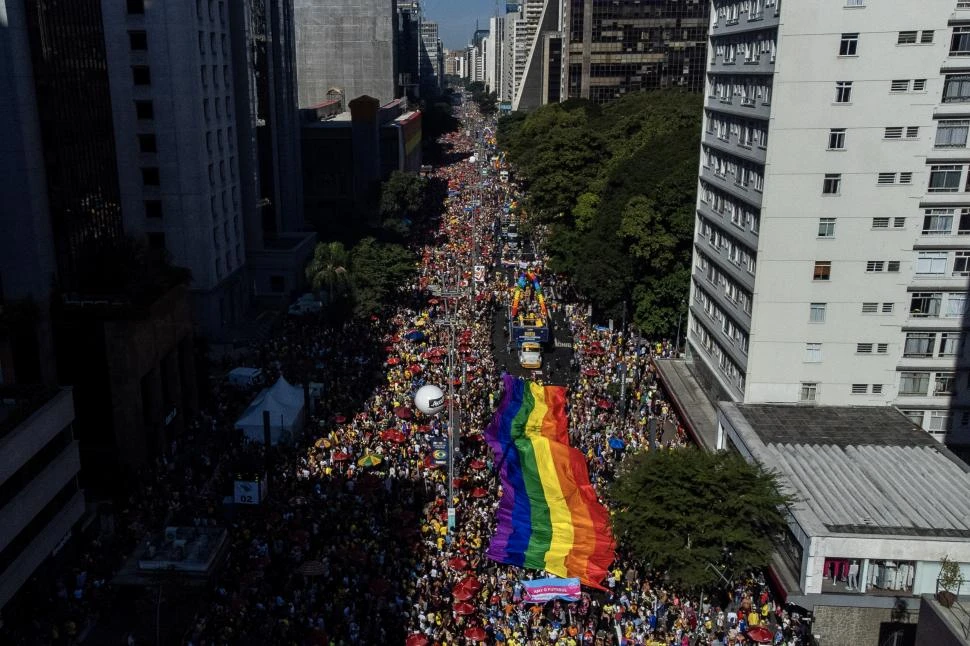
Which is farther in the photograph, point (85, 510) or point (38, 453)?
point (85, 510)

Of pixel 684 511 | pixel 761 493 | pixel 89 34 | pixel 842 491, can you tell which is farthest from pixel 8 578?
pixel 89 34

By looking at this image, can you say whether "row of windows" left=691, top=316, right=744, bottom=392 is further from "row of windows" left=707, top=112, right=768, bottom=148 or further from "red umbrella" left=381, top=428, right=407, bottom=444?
"red umbrella" left=381, top=428, right=407, bottom=444

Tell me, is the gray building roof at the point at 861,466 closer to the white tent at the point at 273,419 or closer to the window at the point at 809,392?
the window at the point at 809,392

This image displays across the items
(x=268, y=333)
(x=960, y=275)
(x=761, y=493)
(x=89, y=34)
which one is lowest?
(x=268, y=333)

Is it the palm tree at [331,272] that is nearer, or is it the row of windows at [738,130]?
the row of windows at [738,130]

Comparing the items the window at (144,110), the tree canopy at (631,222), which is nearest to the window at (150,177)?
the window at (144,110)

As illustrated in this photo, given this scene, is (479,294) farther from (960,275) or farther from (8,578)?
(8,578)
